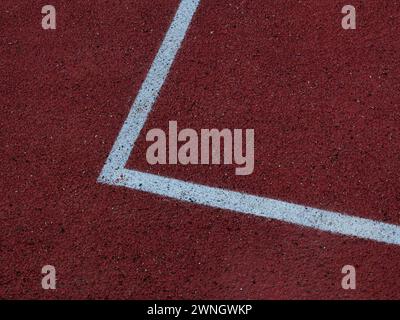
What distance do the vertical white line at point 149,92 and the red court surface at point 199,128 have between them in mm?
49

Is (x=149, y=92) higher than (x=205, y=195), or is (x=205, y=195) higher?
(x=149, y=92)

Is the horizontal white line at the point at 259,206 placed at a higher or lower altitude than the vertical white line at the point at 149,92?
lower

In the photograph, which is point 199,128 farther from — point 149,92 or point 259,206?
point 259,206

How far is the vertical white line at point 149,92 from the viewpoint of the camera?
3570 millimetres

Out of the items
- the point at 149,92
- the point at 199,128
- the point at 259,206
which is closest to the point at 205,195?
the point at 259,206

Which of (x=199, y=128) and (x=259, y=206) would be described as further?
(x=199, y=128)

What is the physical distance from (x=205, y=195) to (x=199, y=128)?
476 mm

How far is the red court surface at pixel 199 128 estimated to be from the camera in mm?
3377

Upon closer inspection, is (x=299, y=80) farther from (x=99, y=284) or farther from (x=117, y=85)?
(x=99, y=284)

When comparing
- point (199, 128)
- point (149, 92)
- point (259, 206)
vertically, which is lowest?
point (259, 206)

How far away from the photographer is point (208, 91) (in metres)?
3.70

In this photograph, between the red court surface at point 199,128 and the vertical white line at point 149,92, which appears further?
the vertical white line at point 149,92

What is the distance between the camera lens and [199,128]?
364 centimetres

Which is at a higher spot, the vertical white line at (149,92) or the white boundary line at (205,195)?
the vertical white line at (149,92)
